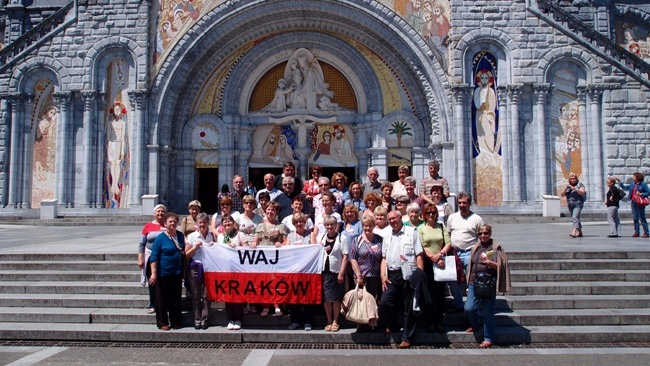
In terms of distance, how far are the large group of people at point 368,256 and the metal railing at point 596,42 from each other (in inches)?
618

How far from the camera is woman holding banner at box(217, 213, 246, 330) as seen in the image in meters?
8.23

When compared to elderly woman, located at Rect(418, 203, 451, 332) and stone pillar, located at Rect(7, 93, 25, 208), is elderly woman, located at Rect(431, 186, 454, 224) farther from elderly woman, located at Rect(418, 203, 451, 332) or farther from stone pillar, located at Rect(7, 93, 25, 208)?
stone pillar, located at Rect(7, 93, 25, 208)

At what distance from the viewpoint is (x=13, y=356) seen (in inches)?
281

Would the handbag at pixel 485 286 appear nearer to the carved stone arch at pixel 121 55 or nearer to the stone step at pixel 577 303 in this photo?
the stone step at pixel 577 303

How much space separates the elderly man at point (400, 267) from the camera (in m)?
7.40

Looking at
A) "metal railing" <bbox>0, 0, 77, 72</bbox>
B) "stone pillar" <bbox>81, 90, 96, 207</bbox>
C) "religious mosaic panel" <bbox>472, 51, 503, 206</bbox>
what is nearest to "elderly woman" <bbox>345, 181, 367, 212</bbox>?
"religious mosaic panel" <bbox>472, 51, 503, 206</bbox>

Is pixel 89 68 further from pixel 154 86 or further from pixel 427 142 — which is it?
pixel 427 142

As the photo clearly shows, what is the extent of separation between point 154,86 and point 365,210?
1654 centimetres

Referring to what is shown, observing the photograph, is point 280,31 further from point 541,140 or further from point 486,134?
point 541,140

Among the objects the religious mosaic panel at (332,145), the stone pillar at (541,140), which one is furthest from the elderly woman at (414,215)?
the religious mosaic panel at (332,145)

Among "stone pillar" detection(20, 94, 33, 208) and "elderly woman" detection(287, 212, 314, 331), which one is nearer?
"elderly woman" detection(287, 212, 314, 331)

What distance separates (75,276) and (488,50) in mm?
17965

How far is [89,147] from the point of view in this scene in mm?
22328

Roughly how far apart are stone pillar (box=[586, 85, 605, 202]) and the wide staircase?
1159 centimetres
